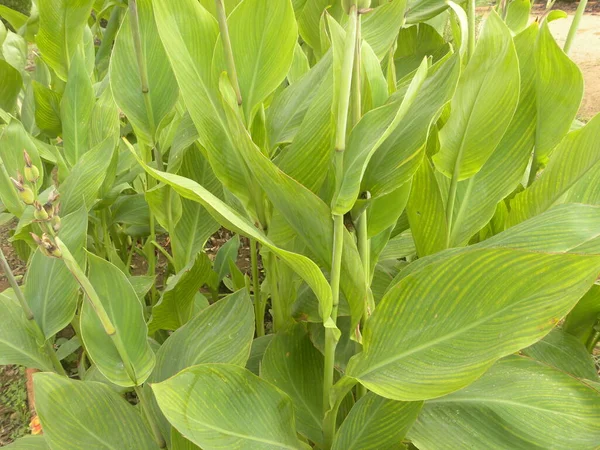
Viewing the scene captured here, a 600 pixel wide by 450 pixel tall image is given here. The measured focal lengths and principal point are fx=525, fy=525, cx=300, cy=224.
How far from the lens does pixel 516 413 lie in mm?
695

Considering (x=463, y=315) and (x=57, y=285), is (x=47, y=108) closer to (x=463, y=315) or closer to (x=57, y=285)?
(x=57, y=285)

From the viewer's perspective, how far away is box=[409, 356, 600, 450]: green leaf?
67cm

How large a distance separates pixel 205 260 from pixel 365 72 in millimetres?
467

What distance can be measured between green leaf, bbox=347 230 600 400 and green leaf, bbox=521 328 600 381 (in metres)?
0.33

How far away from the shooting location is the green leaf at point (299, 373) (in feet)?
2.75

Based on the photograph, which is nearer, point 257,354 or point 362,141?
point 362,141

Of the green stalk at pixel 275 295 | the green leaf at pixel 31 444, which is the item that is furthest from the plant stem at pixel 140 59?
the green leaf at pixel 31 444

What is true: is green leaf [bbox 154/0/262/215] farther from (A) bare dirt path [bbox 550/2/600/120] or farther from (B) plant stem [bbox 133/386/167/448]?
(A) bare dirt path [bbox 550/2/600/120]

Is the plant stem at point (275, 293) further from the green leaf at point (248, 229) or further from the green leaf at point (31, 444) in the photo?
the green leaf at point (31, 444)

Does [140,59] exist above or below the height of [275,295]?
above

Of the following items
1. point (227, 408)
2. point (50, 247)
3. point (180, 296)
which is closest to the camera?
point (50, 247)

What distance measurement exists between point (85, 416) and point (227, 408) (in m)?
0.24

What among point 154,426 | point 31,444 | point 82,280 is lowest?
point 31,444

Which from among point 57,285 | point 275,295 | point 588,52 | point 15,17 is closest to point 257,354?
point 275,295
